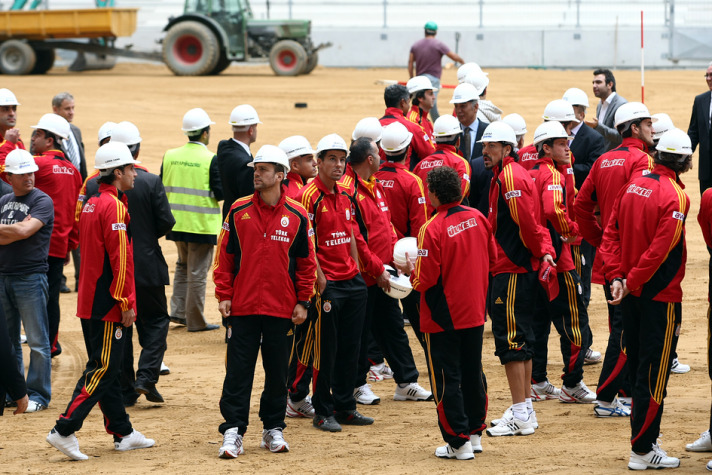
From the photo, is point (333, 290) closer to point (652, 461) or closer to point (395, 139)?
point (395, 139)

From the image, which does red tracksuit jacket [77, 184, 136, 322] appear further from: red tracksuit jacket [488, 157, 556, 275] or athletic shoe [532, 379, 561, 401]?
athletic shoe [532, 379, 561, 401]

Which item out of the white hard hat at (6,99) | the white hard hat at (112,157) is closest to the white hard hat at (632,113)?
the white hard hat at (112,157)

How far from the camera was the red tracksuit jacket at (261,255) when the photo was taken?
23.1 ft

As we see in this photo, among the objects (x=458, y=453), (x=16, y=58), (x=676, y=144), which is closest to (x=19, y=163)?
(x=458, y=453)

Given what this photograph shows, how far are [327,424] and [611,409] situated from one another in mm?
2186

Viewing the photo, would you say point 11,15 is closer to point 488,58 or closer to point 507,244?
point 488,58

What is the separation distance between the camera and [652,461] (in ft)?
21.9

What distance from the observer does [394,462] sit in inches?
275

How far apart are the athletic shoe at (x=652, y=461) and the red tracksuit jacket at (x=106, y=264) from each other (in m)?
3.56

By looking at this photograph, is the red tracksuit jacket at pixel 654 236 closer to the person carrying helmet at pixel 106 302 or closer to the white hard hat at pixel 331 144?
the white hard hat at pixel 331 144

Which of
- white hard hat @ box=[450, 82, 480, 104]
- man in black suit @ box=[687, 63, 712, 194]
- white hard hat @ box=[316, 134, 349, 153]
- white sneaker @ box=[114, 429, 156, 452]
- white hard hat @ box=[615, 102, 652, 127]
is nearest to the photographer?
white sneaker @ box=[114, 429, 156, 452]

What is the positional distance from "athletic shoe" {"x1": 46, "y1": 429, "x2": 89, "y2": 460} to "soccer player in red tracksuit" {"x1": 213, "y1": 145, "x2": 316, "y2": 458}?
102cm

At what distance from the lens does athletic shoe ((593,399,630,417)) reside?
26.2 feet

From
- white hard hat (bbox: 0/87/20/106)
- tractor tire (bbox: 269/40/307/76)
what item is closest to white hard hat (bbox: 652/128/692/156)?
white hard hat (bbox: 0/87/20/106)
